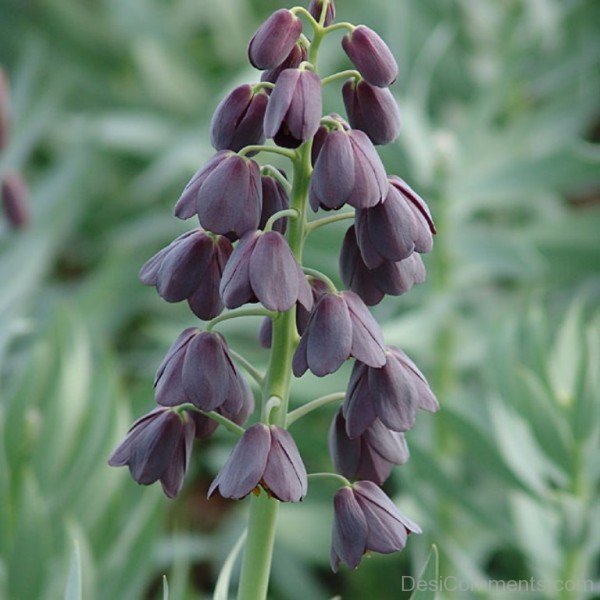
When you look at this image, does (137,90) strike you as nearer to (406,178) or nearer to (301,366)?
(406,178)

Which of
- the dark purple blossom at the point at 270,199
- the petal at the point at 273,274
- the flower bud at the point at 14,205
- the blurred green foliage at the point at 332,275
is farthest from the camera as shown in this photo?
the flower bud at the point at 14,205

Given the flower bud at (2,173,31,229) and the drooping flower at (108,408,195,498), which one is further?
the flower bud at (2,173,31,229)

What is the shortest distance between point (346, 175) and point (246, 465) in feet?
0.82

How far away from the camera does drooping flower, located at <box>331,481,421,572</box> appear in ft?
3.26

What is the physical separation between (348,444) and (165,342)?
124cm

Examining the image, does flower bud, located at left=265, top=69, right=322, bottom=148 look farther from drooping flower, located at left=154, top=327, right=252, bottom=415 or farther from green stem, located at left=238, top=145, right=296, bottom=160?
drooping flower, located at left=154, top=327, right=252, bottom=415

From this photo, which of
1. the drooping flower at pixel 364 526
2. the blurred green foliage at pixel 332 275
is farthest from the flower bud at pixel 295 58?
the blurred green foliage at pixel 332 275

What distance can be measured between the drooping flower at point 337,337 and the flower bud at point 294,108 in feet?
0.45

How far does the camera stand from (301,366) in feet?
3.15

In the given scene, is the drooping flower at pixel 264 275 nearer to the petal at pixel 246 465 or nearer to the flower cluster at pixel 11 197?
the petal at pixel 246 465

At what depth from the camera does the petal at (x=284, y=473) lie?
3.09 feet

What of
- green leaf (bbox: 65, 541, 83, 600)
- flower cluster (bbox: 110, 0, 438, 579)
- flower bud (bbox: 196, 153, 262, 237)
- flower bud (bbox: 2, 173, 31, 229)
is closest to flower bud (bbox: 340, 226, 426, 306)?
flower cluster (bbox: 110, 0, 438, 579)

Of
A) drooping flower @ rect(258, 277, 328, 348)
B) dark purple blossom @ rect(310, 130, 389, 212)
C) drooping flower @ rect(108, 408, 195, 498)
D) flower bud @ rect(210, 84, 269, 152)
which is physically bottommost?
drooping flower @ rect(108, 408, 195, 498)

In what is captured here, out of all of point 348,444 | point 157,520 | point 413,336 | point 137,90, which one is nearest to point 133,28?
point 137,90
